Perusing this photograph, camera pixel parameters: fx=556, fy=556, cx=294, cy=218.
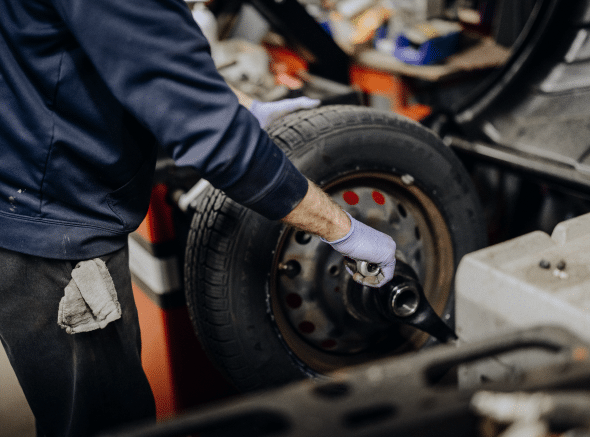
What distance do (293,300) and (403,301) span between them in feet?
1.04

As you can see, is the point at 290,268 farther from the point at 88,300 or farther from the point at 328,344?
the point at 88,300

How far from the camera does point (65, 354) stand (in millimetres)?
1217

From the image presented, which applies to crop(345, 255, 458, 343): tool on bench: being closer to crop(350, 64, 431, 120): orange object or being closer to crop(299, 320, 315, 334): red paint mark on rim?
crop(299, 320, 315, 334): red paint mark on rim

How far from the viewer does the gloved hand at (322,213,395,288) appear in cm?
113

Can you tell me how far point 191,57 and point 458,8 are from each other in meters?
2.45

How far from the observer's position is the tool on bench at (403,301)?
119 cm

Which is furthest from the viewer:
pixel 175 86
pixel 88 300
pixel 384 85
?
pixel 384 85

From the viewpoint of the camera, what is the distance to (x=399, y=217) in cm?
145

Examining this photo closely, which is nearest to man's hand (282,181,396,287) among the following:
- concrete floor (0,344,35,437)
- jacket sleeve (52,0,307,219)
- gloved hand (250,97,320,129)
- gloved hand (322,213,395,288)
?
gloved hand (322,213,395,288)

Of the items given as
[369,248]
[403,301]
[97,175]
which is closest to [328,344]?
[403,301]

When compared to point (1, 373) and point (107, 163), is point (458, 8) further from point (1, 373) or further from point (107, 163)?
point (1, 373)

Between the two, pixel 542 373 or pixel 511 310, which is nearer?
pixel 542 373

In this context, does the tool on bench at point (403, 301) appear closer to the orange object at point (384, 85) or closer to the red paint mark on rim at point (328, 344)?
the red paint mark on rim at point (328, 344)

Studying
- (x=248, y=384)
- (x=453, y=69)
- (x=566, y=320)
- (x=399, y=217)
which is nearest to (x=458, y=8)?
(x=453, y=69)
